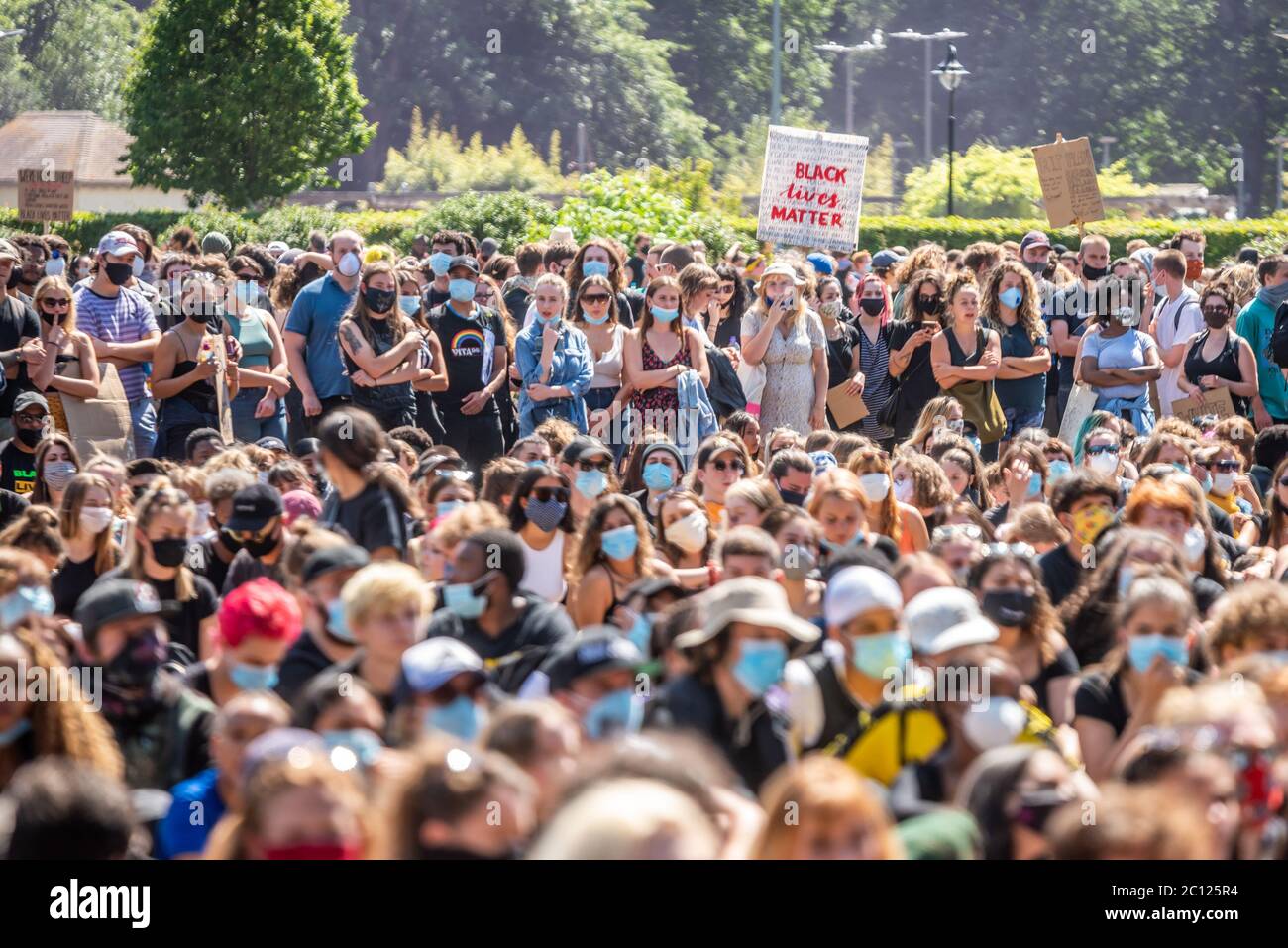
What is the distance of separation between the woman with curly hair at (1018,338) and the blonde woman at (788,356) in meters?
1.07

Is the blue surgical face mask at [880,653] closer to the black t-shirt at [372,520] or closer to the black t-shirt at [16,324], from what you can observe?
the black t-shirt at [372,520]

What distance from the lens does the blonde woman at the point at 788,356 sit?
1226 cm

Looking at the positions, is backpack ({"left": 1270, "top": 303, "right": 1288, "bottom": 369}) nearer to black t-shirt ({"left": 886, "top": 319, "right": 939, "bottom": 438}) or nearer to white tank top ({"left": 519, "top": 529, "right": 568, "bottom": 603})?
black t-shirt ({"left": 886, "top": 319, "right": 939, "bottom": 438})

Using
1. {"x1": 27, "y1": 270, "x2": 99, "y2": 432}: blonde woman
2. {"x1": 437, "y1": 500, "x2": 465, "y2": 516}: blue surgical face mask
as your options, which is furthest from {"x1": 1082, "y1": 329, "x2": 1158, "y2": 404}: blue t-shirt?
{"x1": 27, "y1": 270, "x2": 99, "y2": 432}: blonde woman

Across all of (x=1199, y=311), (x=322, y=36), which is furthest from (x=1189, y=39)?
(x=1199, y=311)

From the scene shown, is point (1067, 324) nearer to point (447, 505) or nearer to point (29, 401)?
point (447, 505)

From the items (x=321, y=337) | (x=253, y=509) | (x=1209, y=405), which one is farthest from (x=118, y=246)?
(x=1209, y=405)

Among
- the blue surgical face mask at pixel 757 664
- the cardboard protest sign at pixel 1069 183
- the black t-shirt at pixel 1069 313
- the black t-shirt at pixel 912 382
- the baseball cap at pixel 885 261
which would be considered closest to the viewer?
the blue surgical face mask at pixel 757 664

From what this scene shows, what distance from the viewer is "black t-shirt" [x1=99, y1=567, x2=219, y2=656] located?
735 centimetres

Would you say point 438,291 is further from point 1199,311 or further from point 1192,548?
point 1192,548

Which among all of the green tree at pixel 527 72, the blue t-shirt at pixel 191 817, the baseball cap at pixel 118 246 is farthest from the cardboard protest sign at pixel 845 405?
the green tree at pixel 527 72

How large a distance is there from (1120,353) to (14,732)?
8377 millimetres

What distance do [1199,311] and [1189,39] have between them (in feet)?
195

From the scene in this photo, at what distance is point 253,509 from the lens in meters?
7.87
